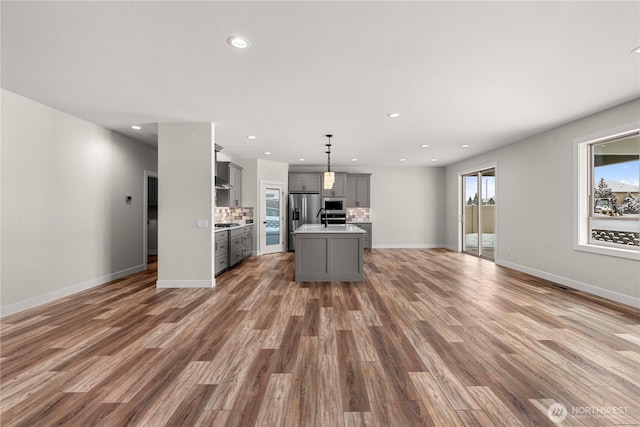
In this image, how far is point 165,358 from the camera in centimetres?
231

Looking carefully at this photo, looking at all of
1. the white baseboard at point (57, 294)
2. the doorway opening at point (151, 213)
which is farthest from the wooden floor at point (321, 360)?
the doorway opening at point (151, 213)

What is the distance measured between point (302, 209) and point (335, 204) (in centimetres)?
105

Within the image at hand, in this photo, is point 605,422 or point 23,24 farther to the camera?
point 23,24

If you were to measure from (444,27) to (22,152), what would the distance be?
4.86m

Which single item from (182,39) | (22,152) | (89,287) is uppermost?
(182,39)

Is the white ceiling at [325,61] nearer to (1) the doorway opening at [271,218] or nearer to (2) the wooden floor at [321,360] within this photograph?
(2) the wooden floor at [321,360]

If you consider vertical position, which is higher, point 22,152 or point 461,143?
point 461,143

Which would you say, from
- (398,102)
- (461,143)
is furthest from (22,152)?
(461,143)

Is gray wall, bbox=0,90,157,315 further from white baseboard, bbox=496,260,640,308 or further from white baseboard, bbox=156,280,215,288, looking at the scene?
white baseboard, bbox=496,260,640,308

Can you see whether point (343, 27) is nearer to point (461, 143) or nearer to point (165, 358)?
point (165, 358)

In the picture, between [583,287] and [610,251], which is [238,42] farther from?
[583,287]

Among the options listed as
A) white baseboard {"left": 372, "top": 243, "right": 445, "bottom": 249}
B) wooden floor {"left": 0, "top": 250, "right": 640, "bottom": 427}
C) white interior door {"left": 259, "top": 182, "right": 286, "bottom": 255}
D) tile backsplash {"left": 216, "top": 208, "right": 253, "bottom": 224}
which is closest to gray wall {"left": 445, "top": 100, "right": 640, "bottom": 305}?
wooden floor {"left": 0, "top": 250, "right": 640, "bottom": 427}

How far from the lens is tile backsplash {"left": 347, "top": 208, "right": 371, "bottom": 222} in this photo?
9.10 meters

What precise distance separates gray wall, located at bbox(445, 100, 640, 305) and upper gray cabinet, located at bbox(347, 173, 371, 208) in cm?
331
